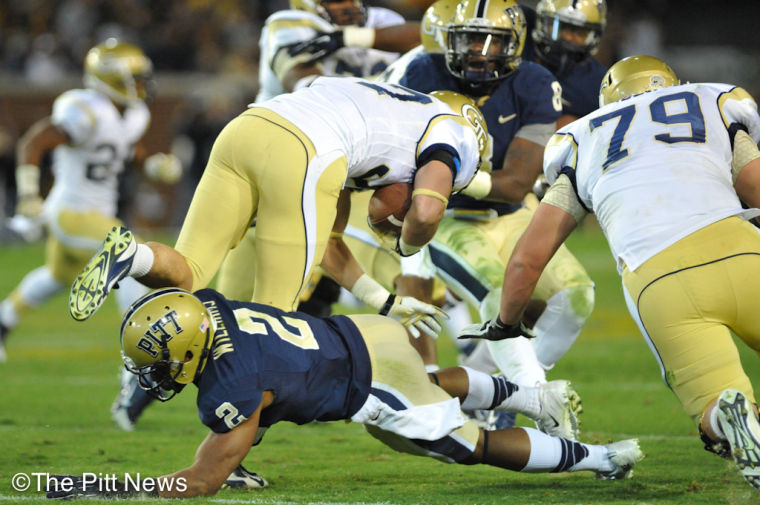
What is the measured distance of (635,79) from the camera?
13.5ft

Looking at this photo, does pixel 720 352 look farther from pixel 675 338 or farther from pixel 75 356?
pixel 75 356

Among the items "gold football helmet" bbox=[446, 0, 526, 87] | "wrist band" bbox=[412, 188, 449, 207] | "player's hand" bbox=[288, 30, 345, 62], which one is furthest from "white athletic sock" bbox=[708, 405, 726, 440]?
"player's hand" bbox=[288, 30, 345, 62]

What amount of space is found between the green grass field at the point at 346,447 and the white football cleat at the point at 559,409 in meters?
0.18

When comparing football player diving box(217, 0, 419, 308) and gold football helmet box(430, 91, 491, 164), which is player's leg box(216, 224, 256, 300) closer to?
football player diving box(217, 0, 419, 308)

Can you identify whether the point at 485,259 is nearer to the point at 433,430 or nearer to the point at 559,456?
the point at 559,456

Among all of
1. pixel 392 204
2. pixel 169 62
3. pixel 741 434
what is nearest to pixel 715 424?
pixel 741 434

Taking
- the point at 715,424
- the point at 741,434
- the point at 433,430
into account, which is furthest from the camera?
the point at 433,430

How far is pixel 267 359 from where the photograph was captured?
3.61 metres

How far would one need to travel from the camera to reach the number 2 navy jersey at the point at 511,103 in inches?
207

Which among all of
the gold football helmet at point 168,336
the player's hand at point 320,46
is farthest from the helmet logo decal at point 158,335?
the player's hand at point 320,46

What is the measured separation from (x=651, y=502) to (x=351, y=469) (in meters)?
1.31

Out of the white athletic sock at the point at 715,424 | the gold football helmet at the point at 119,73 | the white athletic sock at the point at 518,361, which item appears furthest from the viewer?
the gold football helmet at the point at 119,73

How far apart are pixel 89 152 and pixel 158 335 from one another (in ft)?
15.8

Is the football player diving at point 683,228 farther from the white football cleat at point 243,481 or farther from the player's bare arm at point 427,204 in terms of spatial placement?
the white football cleat at point 243,481
